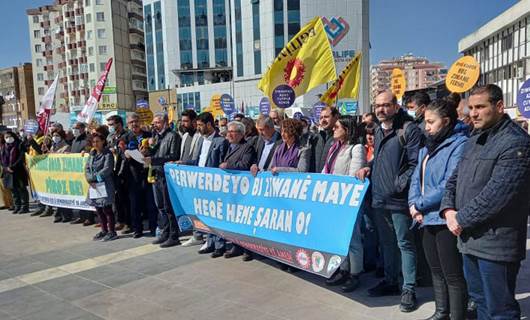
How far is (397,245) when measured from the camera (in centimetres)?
433

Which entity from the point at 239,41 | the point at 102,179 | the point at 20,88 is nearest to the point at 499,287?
the point at 102,179

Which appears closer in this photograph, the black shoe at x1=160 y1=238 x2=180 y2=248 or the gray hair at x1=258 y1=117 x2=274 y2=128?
the gray hair at x1=258 y1=117 x2=274 y2=128

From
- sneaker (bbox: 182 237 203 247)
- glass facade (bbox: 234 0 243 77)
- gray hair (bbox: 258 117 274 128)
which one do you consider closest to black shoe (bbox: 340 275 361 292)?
gray hair (bbox: 258 117 274 128)

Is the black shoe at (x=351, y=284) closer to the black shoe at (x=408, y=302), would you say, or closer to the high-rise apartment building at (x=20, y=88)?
the black shoe at (x=408, y=302)

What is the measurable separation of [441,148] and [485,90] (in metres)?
0.65

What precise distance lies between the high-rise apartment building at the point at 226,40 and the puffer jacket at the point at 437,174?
45.9 meters

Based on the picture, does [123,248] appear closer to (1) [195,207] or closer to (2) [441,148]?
(1) [195,207]

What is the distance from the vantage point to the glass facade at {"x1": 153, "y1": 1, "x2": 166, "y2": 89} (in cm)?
6362

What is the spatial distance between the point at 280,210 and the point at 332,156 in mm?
844

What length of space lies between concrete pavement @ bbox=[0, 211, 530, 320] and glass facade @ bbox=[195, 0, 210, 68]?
5975 cm

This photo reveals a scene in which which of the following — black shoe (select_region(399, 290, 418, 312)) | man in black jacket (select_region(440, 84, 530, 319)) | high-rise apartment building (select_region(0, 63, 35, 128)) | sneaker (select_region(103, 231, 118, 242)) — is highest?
high-rise apartment building (select_region(0, 63, 35, 128))

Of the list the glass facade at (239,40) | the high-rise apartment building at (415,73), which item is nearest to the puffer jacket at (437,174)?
the glass facade at (239,40)

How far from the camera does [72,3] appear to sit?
252 feet

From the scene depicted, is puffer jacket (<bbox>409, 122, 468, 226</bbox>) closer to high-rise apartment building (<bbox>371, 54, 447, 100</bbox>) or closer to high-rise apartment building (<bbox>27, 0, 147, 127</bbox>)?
high-rise apartment building (<bbox>27, 0, 147, 127</bbox>)
